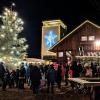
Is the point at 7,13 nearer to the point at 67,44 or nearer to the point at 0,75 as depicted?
the point at 67,44

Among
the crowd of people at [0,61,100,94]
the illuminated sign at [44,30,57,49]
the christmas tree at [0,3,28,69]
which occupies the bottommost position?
the crowd of people at [0,61,100,94]

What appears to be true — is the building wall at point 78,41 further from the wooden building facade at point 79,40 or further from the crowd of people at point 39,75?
the crowd of people at point 39,75

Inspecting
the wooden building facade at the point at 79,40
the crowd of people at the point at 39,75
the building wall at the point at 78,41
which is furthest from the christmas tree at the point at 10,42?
the crowd of people at the point at 39,75

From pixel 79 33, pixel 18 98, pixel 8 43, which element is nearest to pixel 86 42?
pixel 79 33

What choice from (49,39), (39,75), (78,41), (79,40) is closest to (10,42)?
(78,41)

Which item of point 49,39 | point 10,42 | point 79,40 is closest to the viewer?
point 79,40

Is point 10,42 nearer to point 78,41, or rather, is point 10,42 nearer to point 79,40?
point 78,41

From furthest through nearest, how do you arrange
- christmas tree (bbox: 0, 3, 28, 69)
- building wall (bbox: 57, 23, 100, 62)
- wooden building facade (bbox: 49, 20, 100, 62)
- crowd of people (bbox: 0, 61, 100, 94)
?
christmas tree (bbox: 0, 3, 28, 69)
building wall (bbox: 57, 23, 100, 62)
wooden building facade (bbox: 49, 20, 100, 62)
crowd of people (bbox: 0, 61, 100, 94)

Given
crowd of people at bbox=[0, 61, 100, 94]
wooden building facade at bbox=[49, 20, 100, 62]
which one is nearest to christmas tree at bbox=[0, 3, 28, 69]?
wooden building facade at bbox=[49, 20, 100, 62]

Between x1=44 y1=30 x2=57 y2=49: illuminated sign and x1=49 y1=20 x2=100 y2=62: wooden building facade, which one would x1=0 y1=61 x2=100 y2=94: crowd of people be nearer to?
x1=49 y1=20 x2=100 y2=62: wooden building facade

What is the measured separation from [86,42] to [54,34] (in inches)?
1168

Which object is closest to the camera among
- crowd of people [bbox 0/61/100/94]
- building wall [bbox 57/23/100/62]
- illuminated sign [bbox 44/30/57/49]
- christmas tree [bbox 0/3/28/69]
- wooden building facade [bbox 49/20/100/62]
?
crowd of people [bbox 0/61/100/94]

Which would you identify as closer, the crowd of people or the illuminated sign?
the crowd of people

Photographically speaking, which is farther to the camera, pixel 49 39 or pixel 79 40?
pixel 49 39
